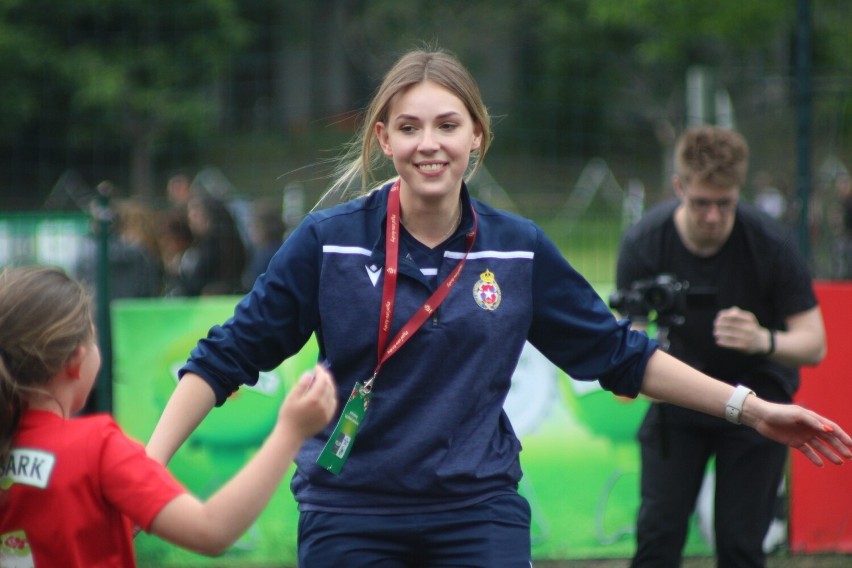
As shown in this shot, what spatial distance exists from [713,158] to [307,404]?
8.63 ft

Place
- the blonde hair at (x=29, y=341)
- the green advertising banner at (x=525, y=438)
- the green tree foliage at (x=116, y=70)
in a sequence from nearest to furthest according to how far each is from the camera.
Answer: the blonde hair at (x=29, y=341), the green advertising banner at (x=525, y=438), the green tree foliage at (x=116, y=70)

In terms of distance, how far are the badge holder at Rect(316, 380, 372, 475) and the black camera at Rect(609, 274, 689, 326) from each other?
1.82 meters

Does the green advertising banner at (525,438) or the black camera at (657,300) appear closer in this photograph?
the black camera at (657,300)

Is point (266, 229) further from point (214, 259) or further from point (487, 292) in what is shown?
point (487, 292)

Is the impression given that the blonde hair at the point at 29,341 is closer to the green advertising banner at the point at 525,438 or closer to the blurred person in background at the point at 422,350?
the blurred person in background at the point at 422,350

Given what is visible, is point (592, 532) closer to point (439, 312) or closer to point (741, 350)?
point (741, 350)

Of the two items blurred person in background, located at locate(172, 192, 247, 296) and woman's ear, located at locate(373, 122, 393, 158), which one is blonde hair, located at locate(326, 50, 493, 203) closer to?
woman's ear, located at locate(373, 122, 393, 158)

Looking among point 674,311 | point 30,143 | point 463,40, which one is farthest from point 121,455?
point 30,143

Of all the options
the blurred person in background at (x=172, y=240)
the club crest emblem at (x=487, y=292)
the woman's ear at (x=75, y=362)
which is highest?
Result: the blurred person in background at (x=172, y=240)

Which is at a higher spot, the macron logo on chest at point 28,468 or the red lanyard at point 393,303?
the red lanyard at point 393,303

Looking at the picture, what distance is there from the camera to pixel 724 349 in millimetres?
4625

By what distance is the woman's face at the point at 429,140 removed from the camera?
3.13 m

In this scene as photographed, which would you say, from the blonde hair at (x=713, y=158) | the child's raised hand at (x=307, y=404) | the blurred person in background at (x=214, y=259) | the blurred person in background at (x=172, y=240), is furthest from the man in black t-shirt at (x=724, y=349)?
the blurred person in background at (x=172, y=240)

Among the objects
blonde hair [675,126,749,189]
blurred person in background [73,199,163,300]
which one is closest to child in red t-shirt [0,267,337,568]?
blonde hair [675,126,749,189]
